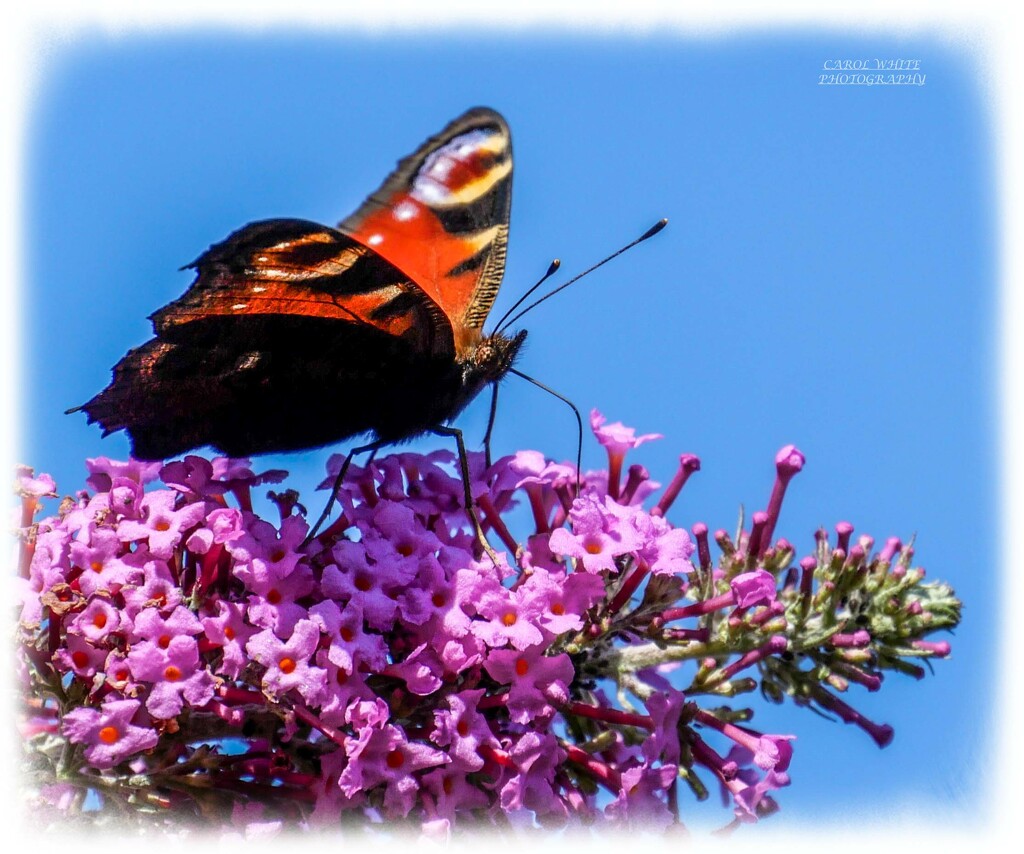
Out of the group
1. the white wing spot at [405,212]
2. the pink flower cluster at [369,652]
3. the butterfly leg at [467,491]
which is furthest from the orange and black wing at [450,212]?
the pink flower cluster at [369,652]

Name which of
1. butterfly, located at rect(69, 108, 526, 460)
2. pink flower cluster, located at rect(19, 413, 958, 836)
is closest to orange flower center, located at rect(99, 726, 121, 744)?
pink flower cluster, located at rect(19, 413, 958, 836)

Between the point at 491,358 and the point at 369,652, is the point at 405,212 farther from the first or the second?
the point at 369,652

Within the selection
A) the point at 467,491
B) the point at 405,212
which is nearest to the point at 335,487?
the point at 467,491

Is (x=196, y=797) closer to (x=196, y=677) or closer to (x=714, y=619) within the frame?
(x=196, y=677)

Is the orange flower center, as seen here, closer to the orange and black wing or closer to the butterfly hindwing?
the butterfly hindwing

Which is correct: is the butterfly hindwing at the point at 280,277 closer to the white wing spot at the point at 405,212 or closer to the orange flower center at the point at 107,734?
the white wing spot at the point at 405,212
